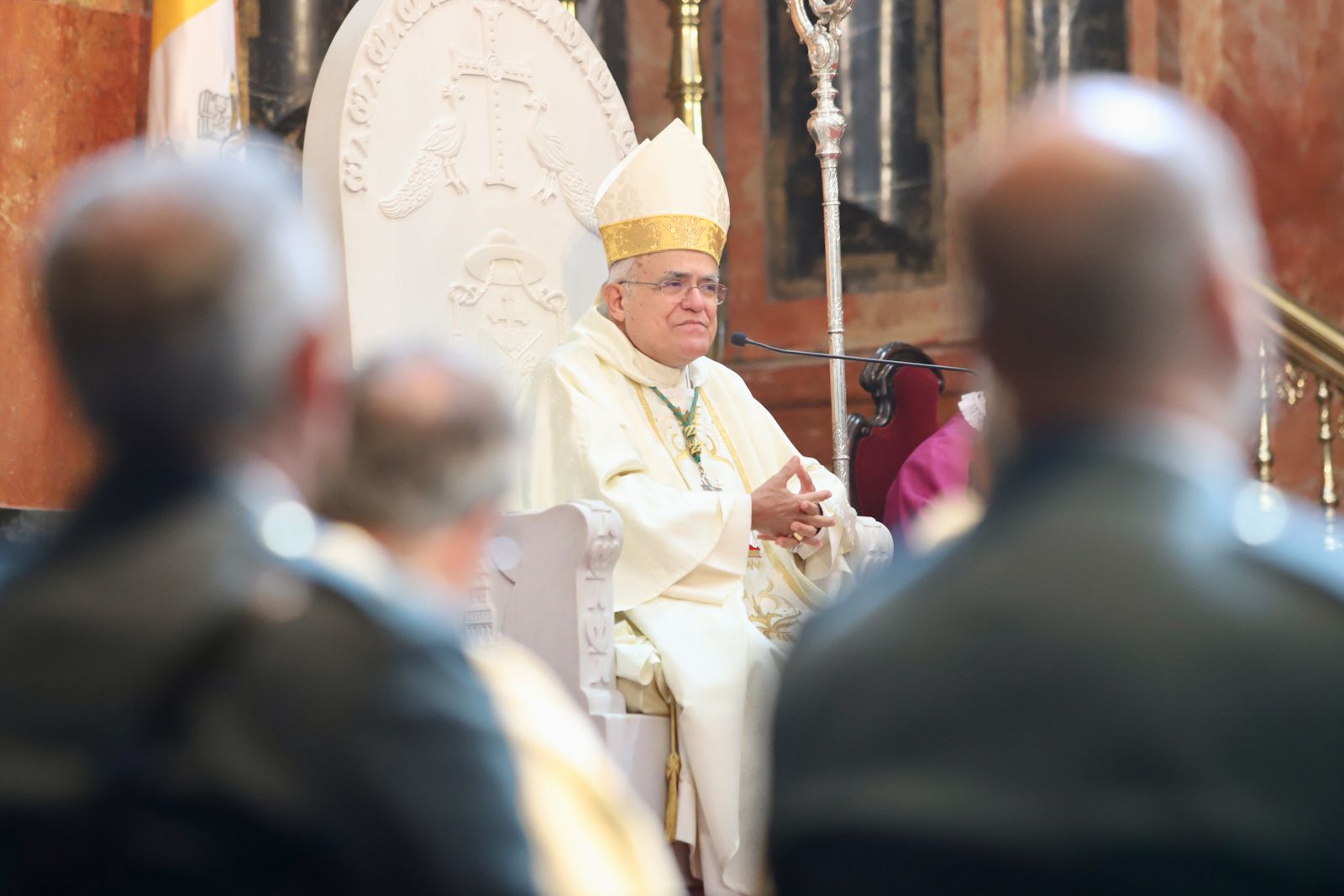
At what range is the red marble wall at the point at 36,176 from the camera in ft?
18.1

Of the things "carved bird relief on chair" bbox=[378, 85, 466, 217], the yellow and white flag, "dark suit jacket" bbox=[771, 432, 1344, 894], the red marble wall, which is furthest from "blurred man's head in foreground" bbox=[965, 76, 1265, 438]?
the red marble wall

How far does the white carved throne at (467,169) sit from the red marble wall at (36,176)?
0.98 meters

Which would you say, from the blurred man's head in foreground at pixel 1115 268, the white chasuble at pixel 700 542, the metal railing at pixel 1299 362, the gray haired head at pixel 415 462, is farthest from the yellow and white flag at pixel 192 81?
the blurred man's head in foreground at pixel 1115 268

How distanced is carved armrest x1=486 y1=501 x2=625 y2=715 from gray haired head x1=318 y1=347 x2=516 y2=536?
2466 millimetres

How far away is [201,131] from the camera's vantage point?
5383 mm

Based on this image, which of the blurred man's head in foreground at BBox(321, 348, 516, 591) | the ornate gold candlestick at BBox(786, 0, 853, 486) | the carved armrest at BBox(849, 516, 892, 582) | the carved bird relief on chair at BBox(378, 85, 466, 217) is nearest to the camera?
the blurred man's head in foreground at BBox(321, 348, 516, 591)

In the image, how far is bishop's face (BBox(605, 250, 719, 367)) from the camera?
5.02 meters

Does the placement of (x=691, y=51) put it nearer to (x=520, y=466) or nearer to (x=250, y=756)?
(x=520, y=466)

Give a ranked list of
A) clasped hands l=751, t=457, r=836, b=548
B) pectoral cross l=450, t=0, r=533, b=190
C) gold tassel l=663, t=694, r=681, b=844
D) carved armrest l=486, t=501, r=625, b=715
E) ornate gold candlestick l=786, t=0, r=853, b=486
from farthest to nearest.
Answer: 1. ornate gold candlestick l=786, t=0, r=853, b=486
2. pectoral cross l=450, t=0, r=533, b=190
3. clasped hands l=751, t=457, r=836, b=548
4. gold tassel l=663, t=694, r=681, b=844
5. carved armrest l=486, t=501, r=625, b=715

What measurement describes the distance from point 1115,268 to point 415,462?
648mm

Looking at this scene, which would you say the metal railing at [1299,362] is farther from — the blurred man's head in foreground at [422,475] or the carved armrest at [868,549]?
the blurred man's head in foreground at [422,475]

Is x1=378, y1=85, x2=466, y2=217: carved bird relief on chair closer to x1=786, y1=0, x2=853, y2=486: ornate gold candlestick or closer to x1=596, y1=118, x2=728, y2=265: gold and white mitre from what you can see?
x1=596, y1=118, x2=728, y2=265: gold and white mitre

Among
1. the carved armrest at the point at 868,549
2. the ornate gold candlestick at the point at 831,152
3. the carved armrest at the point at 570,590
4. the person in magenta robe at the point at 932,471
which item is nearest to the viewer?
the carved armrest at the point at 570,590

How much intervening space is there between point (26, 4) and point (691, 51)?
7.62 ft
